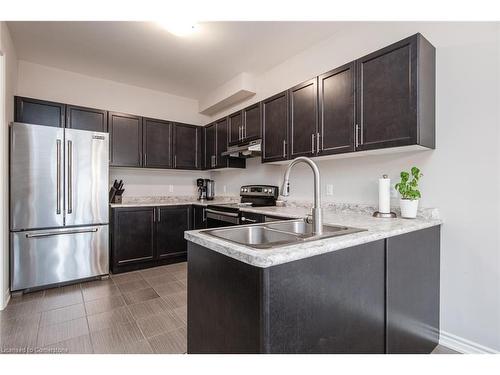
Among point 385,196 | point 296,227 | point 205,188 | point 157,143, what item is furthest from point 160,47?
point 385,196

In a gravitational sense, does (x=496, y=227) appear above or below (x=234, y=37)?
below

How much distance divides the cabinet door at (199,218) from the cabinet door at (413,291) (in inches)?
98.6

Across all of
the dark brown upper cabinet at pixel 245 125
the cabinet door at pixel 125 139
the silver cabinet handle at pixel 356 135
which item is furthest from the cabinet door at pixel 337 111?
the cabinet door at pixel 125 139

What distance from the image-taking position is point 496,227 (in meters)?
1.62

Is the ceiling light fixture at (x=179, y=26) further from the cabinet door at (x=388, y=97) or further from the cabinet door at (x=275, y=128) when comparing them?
the cabinet door at (x=388, y=97)

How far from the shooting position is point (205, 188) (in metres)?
4.48

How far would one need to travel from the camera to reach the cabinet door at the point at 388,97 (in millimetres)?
1698

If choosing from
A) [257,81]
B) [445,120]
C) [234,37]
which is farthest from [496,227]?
[257,81]

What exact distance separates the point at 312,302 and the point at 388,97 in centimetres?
155

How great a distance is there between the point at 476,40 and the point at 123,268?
13.3 ft

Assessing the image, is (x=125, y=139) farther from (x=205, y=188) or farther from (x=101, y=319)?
(x=101, y=319)

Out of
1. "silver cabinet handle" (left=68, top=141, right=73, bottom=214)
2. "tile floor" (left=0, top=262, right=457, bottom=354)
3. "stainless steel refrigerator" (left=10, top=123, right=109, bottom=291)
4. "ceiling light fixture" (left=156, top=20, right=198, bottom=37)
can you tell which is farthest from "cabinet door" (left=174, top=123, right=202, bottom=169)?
"tile floor" (left=0, top=262, right=457, bottom=354)
